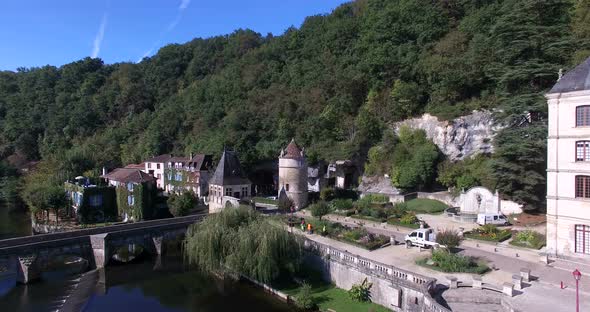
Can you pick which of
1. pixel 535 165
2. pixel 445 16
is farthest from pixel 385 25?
pixel 535 165

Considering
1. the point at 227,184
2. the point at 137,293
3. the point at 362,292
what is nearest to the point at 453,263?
the point at 362,292

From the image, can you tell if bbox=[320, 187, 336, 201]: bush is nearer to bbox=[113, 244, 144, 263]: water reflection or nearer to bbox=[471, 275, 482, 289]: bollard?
bbox=[113, 244, 144, 263]: water reflection

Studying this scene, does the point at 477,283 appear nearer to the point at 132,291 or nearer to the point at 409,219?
the point at 409,219

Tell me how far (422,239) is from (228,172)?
21635 millimetres

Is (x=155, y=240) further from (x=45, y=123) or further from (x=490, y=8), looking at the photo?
(x=45, y=123)

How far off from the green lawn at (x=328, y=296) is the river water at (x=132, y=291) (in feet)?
3.80

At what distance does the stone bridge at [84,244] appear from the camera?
22766 mm

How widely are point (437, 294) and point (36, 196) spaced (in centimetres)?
3647

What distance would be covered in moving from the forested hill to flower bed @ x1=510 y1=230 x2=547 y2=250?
4.92 metres

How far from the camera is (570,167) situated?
19109 millimetres

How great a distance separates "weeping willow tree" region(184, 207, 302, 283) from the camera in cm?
2028

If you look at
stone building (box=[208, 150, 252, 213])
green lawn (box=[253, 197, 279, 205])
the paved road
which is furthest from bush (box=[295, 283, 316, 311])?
stone building (box=[208, 150, 252, 213])

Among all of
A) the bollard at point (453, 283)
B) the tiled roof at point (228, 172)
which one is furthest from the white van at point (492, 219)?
the tiled roof at point (228, 172)

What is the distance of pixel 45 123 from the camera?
75.3 metres
